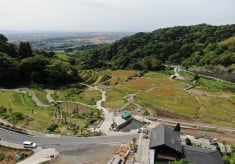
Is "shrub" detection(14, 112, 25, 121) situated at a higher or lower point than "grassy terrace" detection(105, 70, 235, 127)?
higher

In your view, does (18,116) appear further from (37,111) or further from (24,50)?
(24,50)

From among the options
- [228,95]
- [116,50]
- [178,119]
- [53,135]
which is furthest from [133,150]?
[116,50]

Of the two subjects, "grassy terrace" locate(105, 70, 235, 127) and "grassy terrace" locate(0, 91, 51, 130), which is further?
"grassy terrace" locate(105, 70, 235, 127)

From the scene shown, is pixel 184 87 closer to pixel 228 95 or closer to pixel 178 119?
pixel 228 95

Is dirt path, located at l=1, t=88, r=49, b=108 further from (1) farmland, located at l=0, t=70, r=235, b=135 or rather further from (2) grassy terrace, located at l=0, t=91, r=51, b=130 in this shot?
(2) grassy terrace, located at l=0, t=91, r=51, b=130

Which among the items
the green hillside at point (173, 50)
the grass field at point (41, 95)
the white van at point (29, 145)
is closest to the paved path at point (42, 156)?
the white van at point (29, 145)

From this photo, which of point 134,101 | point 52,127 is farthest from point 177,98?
point 52,127

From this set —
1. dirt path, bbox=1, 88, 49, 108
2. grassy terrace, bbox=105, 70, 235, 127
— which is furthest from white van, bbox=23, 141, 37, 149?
grassy terrace, bbox=105, 70, 235, 127

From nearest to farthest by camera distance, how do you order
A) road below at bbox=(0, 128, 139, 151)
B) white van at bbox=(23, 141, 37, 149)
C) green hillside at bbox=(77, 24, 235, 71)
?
white van at bbox=(23, 141, 37, 149) → road below at bbox=(0, 128, 139, 151) → green hillside at bbox=(77, 24, 235, 71)

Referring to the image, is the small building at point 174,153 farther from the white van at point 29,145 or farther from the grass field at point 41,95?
the grass field at point 41,95
